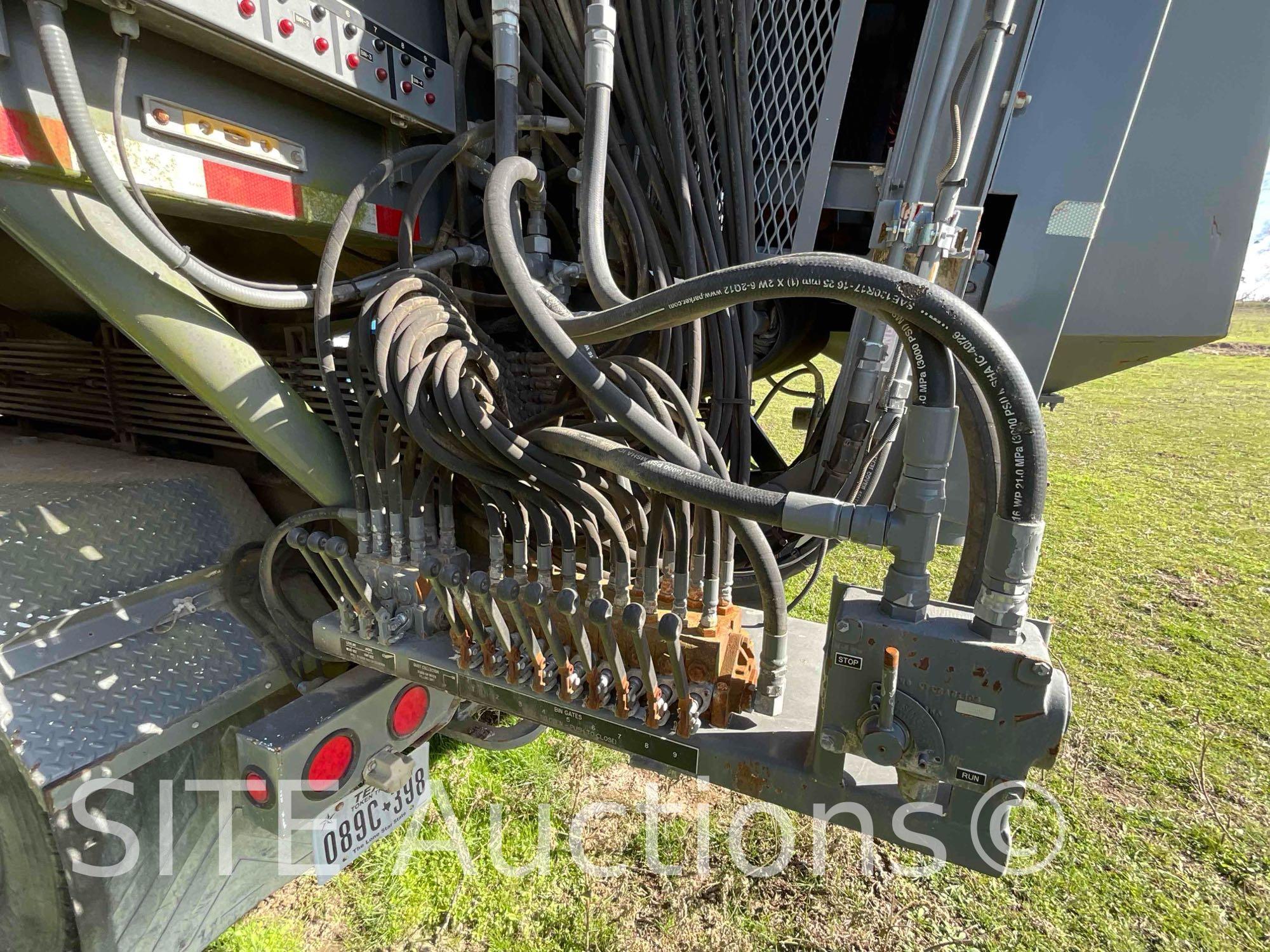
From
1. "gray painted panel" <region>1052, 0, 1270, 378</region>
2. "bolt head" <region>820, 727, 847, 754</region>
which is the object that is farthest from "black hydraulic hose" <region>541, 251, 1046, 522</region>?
"gray painted panel" <region>1052, 0, 1270, 378</region>

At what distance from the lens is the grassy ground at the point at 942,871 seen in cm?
173

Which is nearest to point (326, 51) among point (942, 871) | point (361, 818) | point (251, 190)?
point (251, 190)

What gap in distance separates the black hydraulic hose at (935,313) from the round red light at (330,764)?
1.21m

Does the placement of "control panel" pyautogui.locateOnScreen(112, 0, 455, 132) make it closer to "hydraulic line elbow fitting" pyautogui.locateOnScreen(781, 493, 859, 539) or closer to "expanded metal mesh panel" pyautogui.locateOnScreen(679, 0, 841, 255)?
"expanded metal mesh panel" pyautogui.locateOnScreen(679, 0, 841, 255)

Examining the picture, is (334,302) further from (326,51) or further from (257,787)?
(257,787)

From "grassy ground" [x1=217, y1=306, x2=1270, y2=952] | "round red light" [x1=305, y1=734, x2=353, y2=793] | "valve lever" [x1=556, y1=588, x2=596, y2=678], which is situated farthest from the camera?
"grassy ground" [x1=217, y1=306, x2=1270, y2=952]

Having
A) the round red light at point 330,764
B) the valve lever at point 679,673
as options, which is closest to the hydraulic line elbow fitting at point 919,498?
the valve lever at point 679,673

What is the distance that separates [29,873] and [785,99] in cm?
238

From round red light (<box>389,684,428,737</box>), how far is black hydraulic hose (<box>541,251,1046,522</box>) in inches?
47.4

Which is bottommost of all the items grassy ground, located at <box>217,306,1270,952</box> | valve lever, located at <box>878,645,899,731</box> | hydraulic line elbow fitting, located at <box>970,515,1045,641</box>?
grassy ground, located at <box>217,306,1270,952</box>

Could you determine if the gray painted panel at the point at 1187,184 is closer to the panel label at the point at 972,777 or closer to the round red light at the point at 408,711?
the panel label at the point at 972,777

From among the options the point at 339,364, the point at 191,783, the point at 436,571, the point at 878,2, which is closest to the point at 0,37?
the point at 339,364

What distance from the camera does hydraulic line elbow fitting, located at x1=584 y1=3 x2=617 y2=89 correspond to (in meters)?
1.18

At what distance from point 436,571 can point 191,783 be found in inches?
28.9
